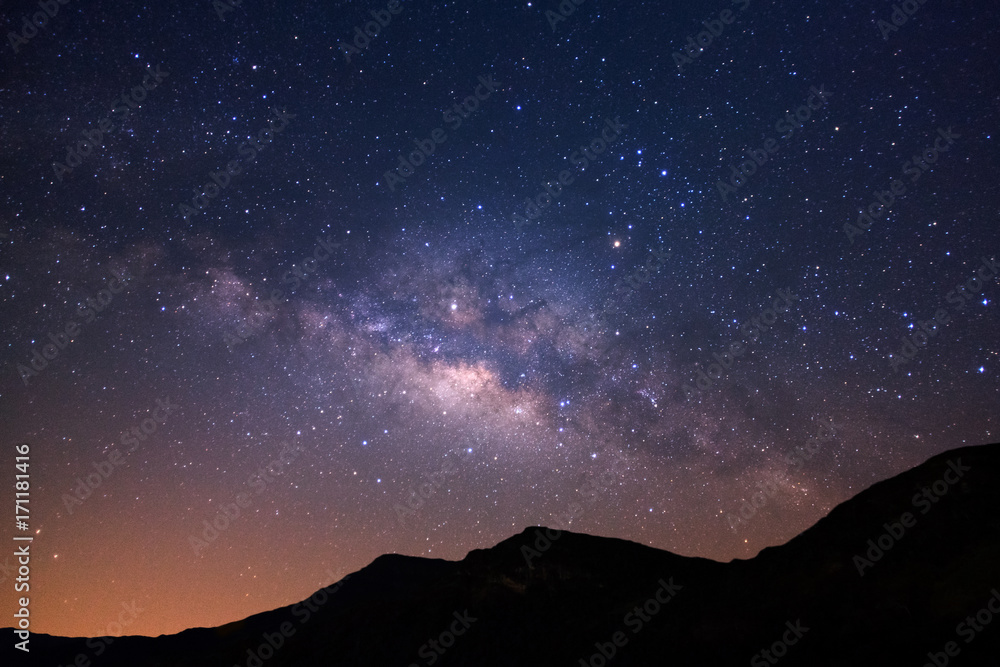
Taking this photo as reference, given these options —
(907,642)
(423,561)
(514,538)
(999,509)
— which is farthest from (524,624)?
(423,561)

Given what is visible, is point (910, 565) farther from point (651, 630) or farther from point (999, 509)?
point (651, 630)

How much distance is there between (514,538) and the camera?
27.0m

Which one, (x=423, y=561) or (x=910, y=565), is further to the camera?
(x=423, y=561)

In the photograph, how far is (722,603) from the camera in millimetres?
18047

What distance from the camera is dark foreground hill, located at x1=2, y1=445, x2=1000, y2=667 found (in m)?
14.0

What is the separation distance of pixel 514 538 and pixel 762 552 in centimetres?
1213

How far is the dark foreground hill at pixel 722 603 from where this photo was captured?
14.0 metres

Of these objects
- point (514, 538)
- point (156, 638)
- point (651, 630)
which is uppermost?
point (156, 638)

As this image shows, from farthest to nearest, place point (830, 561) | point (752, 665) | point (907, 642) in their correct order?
point (830, 561) → point (752, 665) → point (907, 642)

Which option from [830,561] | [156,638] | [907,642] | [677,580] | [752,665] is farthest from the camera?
[156,638]

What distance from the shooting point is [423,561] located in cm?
4584

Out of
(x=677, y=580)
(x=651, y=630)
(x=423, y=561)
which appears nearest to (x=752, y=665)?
(x=651, y=630)

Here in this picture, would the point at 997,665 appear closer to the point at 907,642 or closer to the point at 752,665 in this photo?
the point at 907,642

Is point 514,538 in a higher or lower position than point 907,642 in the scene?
higher
